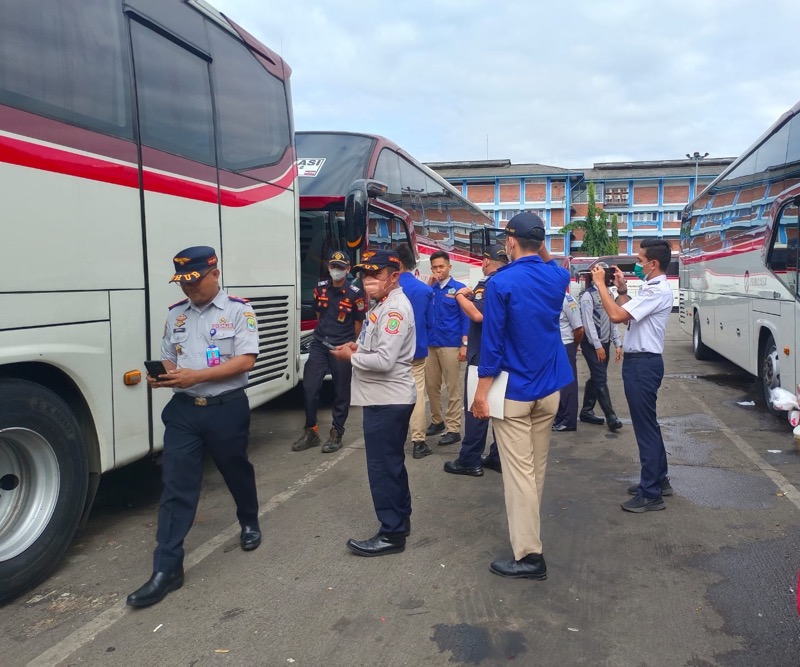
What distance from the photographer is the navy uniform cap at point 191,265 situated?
365cm

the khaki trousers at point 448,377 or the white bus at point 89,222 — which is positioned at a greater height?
the white bus at point 89,222

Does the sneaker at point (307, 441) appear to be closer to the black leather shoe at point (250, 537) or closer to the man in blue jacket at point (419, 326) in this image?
the man in blue jacket at point (419, 326)

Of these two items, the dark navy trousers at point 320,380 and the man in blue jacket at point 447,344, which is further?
the man in blue jacket at point 447,344

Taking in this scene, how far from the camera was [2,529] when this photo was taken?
11.8 feet

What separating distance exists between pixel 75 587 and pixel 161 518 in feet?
2.20

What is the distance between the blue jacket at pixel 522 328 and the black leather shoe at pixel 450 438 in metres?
3.21

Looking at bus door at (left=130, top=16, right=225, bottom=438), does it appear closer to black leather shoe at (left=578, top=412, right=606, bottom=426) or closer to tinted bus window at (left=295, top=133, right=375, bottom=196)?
tinted bus window at (left=295, top=133, right=375, bottom=196)

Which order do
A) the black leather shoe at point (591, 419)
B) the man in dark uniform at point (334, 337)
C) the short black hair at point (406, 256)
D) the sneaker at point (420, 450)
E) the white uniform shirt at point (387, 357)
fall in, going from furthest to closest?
the black leather shoe at point (591, 419) → the man in dark uniform at point (334, 337) → the short black hair at point (406, 256) → the sneaker at point (420, 450) → the white uniform shirt at point (387, 357)

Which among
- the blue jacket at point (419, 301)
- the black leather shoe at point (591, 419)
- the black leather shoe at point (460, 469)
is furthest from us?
the black leather shoe at point (591, 419)

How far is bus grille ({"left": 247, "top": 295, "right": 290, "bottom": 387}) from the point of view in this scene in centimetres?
593

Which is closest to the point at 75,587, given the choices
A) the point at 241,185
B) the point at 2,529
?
the point at 2,529

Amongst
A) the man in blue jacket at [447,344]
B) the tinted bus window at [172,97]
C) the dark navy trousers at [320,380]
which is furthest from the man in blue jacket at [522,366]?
the dark navy trousers at [320,380]

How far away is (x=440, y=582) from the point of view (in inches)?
148

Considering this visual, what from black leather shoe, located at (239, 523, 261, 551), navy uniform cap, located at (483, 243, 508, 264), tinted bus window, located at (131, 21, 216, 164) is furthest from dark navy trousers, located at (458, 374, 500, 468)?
tinted bus window, located at (131, 21, 216, 164)
